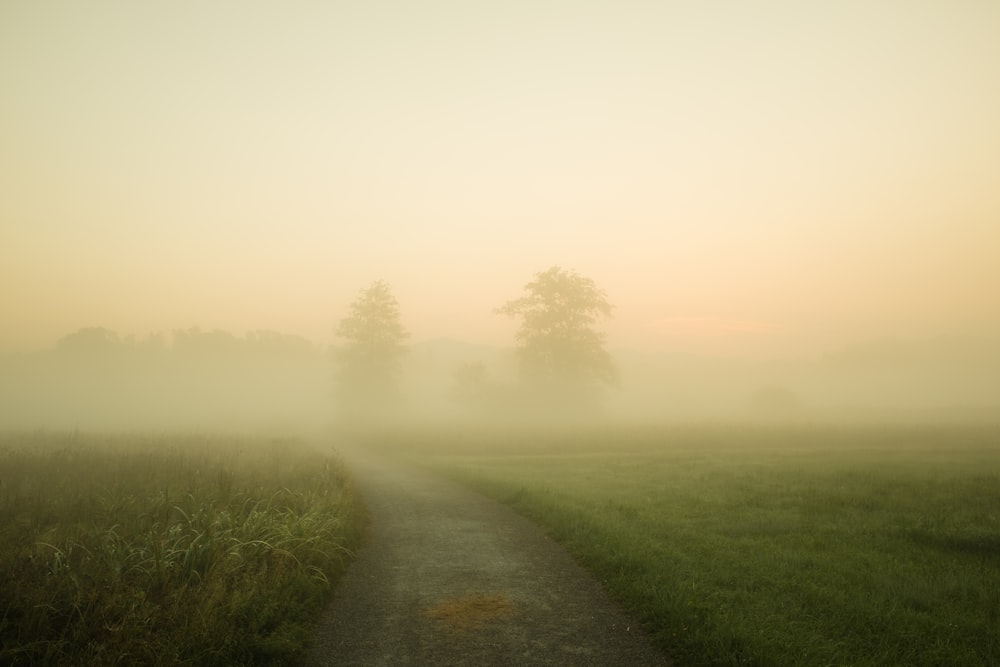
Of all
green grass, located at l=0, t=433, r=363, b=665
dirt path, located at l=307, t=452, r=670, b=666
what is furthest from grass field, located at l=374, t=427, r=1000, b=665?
green grass, located at l=0, t=433, r=363, b=665

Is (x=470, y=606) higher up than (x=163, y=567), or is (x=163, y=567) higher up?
(x=163, y=567)

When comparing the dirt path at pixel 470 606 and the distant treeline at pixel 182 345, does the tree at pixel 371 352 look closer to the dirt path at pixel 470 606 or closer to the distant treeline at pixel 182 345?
the dirt path at pixel 470 606

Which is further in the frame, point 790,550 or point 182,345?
point 182,345

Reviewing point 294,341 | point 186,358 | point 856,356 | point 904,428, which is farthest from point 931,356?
point 186,358

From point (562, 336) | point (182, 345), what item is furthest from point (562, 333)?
point (182, 345)

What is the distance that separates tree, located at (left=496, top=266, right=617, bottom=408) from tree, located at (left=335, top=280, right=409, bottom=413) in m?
14.1

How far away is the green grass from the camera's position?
560cm

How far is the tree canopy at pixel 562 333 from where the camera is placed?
49.3 meters

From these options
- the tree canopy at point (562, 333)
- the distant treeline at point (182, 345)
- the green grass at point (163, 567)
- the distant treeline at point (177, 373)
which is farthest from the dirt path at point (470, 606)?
the distant treeline at point (182, 345)

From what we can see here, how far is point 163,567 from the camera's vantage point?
7289 millimetres

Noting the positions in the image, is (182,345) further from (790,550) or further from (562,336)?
(790,550)

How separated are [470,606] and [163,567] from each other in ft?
15.3

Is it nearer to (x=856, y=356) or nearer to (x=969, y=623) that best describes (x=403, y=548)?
(x=969, y=623)

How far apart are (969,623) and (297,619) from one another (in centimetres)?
917
